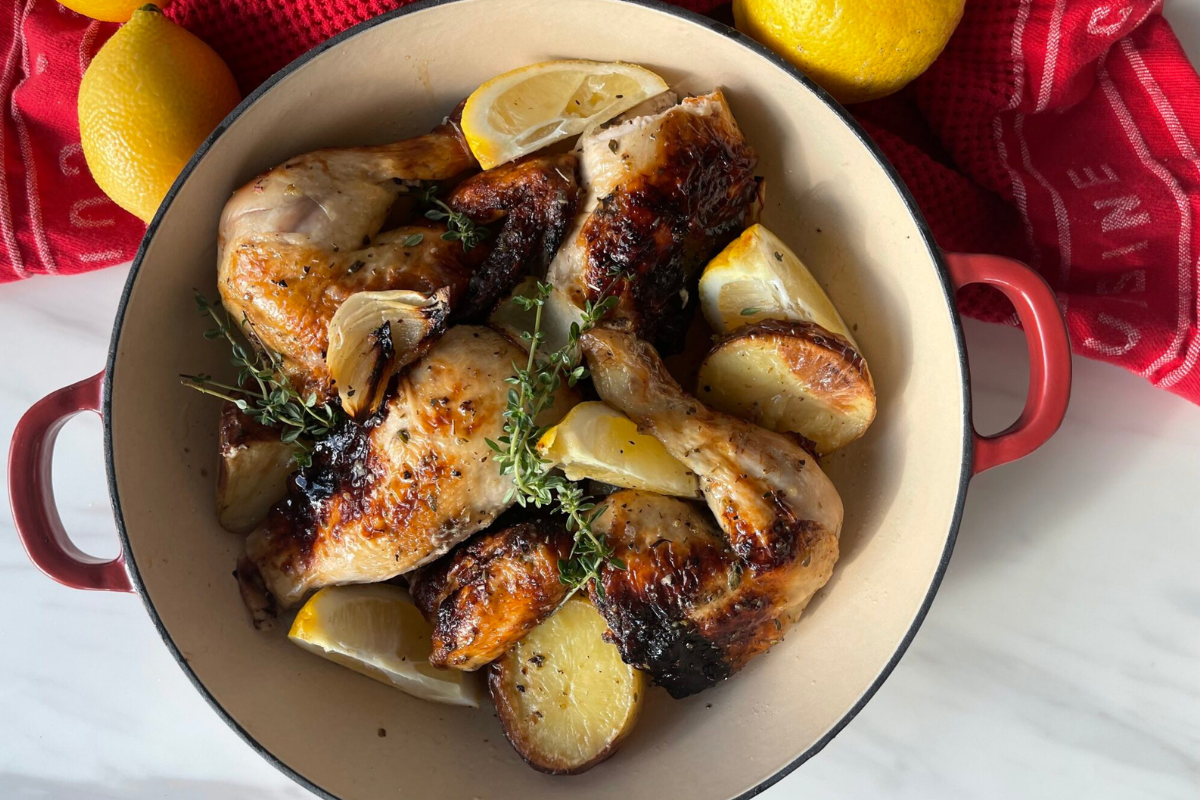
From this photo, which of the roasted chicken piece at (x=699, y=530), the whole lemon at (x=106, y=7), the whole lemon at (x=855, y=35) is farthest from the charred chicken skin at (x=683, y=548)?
the whole lemon at (x=106, y=7)

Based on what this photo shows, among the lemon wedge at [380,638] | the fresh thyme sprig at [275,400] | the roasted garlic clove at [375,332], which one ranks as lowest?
the lemon wedge at [380,638]

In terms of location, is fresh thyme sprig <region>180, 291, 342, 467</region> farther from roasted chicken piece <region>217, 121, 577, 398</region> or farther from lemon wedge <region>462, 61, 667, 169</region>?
lemon wedge <region>462, 61, 667, 169</region>

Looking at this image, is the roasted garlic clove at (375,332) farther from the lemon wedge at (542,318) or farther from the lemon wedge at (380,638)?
the lemon wedge at (380,638)

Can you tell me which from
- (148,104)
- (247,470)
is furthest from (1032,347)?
(148,104)

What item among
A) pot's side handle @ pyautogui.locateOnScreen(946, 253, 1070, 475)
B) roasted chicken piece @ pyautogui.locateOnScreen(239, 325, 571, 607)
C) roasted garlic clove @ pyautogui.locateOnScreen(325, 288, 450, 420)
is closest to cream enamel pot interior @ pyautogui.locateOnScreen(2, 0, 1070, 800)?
pot's side handle @ pyautogui.locateOnScreen(946, 253, 1070, 475)

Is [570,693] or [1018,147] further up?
[1018,147]

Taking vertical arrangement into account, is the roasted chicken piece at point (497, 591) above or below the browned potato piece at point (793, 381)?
below

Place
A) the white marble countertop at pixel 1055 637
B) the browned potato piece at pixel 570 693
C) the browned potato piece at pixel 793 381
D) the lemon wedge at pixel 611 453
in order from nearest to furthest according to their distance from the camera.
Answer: the lemon wedge at pixel 611 453
the browned potato piece at pixel 793 381
the browned potato piece at pixel 570 693
the white marble countertop at pixel 1055 637

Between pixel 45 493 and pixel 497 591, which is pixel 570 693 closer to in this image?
pixel 497 591
